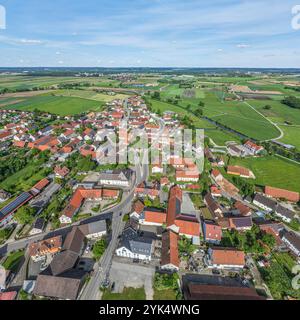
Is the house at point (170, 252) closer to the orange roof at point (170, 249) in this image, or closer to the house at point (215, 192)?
the orange roof at point (170, 249)

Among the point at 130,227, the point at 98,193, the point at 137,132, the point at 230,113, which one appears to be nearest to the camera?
the point at 130,227

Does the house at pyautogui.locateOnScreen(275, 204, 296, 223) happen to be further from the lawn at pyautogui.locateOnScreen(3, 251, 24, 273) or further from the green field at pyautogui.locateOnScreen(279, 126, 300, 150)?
the lawn at pyautogui.locateOnScreen(3, 251, 24, 273)

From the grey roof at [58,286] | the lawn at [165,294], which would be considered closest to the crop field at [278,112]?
the lawn at [165,294]

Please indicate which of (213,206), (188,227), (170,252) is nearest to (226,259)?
(188,227)

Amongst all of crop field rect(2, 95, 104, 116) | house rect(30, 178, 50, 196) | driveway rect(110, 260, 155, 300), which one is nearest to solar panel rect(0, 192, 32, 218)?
house rect(30, 178, 50, 196)

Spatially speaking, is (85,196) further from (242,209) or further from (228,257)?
(242,209)
